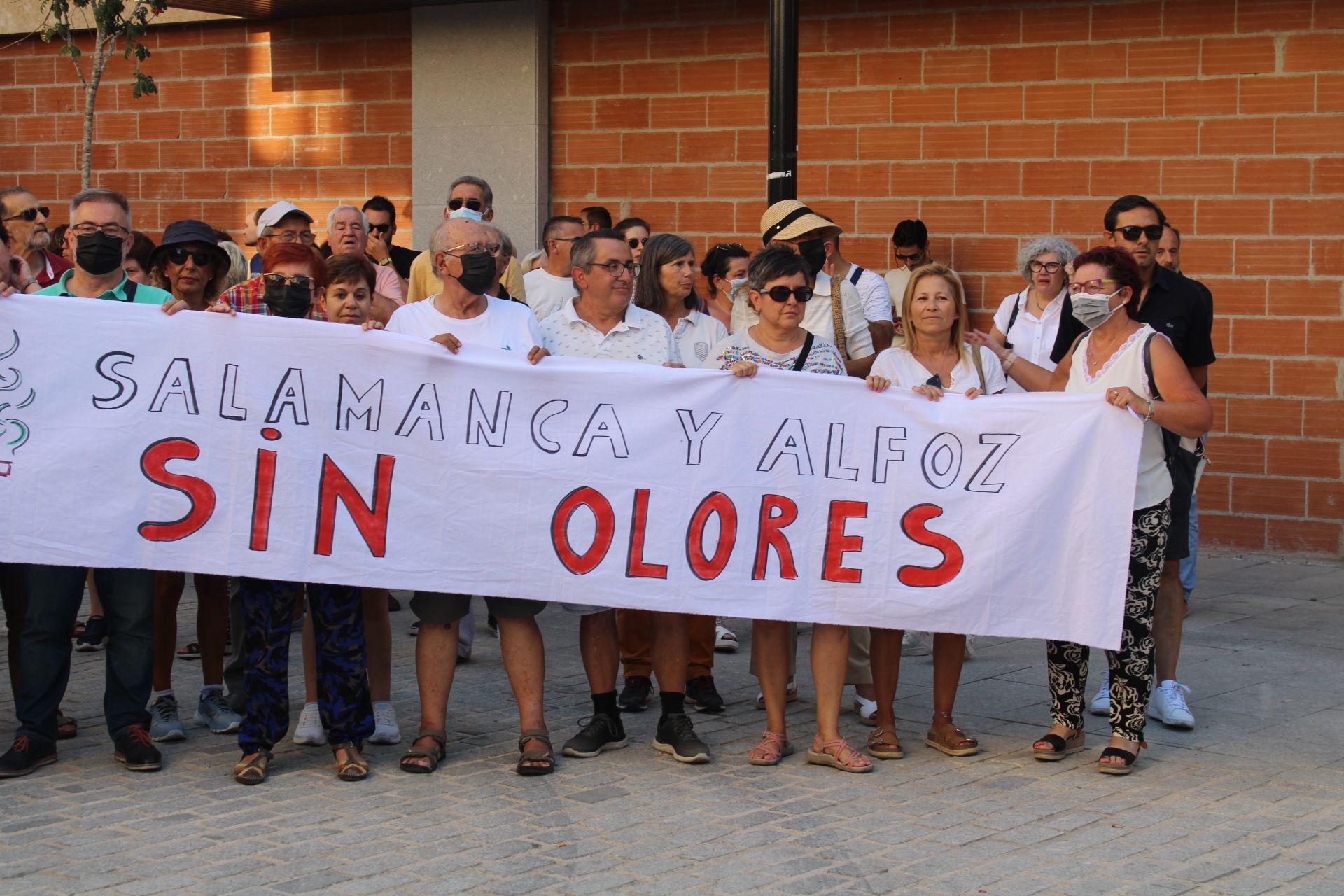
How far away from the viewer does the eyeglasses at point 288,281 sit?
5.77 meters

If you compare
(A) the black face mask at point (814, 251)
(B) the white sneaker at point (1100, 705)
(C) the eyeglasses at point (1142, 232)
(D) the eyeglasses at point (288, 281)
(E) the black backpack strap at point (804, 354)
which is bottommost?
(B) the white sneaker at point (1100, 705)

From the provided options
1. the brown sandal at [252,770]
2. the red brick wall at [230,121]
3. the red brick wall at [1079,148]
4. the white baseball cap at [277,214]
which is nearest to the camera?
the brown sandal at [252,770]

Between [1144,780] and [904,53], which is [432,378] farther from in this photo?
[904,53]

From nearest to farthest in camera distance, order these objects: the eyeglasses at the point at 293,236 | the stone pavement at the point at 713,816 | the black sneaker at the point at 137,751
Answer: the stone pavement at the point at 713,816 < the black sneaker at the point at 137,751 < the eyeglasses at the point at 293,236

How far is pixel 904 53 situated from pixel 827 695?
249 inches

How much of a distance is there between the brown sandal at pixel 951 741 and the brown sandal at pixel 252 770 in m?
2.42

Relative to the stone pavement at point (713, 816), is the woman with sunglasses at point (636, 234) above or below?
above

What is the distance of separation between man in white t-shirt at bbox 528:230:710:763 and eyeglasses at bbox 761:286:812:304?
448 millimetres

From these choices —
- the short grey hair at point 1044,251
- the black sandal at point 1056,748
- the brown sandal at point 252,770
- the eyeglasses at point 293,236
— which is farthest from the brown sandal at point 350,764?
the short grey hair at point 1044,251

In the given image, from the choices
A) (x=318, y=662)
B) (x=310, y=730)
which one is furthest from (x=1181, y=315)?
(x=310, y=730)

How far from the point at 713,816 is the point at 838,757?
710 mm

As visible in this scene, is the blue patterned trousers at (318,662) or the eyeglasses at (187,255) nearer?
the blue patterned trousers at (318,662)

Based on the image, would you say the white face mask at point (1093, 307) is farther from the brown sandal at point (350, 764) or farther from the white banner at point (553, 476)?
the brown sandal at point (350, 764)

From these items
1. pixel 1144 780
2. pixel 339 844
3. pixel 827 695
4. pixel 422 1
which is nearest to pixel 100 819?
pixel 339 844
